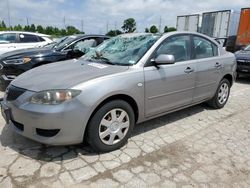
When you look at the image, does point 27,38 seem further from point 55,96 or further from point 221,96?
point 55,96

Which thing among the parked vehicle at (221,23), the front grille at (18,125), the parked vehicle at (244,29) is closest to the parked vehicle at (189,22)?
the parked vehicle at (221,23)

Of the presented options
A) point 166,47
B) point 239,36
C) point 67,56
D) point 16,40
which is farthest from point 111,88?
point 239,36

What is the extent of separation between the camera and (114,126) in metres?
3.19

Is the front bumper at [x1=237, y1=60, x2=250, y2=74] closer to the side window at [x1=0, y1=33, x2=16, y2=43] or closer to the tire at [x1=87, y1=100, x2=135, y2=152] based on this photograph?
the tire at [x1=87, y1=100, x2=135, y2=152]

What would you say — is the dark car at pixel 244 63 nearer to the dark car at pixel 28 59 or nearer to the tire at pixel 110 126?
the dark car at pixel 28 59

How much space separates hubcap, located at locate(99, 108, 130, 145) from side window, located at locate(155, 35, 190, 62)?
3.55 feet

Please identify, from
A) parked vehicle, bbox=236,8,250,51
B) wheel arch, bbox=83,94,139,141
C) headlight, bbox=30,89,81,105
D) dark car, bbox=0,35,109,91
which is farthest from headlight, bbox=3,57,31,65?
parked vehicle, bbox=236,8,250,51

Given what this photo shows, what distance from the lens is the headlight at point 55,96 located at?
2.75 metres

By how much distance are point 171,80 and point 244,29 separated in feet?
39.3

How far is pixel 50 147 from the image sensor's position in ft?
10.8

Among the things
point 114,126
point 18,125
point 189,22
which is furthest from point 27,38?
point 189,22

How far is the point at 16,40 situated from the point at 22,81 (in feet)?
23.6

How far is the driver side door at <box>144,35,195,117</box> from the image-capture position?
3.48m

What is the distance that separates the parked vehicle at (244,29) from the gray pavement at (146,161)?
1107 cm
